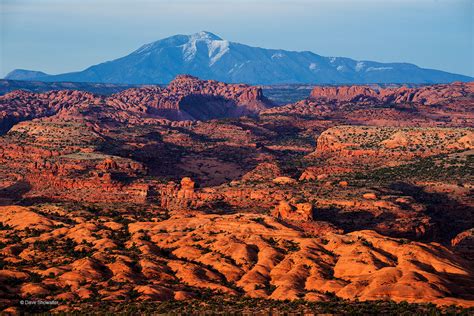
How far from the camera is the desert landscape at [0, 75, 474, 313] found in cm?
7175

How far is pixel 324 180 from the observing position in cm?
14250

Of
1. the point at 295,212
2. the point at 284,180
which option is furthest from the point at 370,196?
the point at 284,180

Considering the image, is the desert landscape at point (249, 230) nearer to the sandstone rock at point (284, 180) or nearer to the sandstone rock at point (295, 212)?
the sandstone rock at point (295, 212)

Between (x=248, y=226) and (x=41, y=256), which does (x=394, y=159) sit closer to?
(x=248, y=226)

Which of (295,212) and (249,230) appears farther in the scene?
(295,212)

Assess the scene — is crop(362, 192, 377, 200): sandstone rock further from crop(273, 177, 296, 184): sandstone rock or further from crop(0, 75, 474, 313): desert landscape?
crop(273, 177, 296, 184): sandstone rock

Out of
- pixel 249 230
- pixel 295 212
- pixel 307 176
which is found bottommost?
pixel 307 176

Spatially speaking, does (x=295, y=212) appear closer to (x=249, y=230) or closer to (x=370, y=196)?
(x=370, y=196)

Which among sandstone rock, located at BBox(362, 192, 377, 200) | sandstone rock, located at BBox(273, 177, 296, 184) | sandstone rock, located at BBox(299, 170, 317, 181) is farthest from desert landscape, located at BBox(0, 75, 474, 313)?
sandstone rock, located at BBox(273, 177, 296, 184)

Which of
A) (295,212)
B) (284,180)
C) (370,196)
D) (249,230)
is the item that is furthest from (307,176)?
(249,230)

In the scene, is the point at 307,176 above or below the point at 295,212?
below

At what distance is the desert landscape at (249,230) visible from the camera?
71750mm

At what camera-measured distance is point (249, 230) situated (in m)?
94.5

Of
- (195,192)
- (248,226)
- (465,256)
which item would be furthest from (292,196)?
(465,256)
